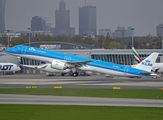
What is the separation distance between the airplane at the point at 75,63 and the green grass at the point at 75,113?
3272cm

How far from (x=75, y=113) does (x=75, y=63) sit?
1483 inches

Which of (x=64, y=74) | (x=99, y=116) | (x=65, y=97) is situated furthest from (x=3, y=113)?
(x=64, y=74)

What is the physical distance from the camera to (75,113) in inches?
933

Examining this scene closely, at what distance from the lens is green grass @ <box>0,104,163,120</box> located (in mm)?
22188

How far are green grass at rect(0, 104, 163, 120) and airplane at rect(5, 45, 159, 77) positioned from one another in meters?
32.7

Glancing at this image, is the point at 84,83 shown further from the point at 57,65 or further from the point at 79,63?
the point at 79,63

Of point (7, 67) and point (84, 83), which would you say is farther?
point (7, 67)

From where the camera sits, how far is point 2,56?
327 ft

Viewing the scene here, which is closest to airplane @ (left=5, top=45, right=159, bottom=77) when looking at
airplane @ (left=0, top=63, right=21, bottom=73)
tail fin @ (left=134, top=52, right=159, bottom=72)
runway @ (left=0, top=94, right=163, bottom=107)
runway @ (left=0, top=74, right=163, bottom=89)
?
tail fin @ (left=134, top=52, right=159, bottom=72)

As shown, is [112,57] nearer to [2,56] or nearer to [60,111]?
[2,56]

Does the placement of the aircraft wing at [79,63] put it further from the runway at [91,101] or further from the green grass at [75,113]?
the green grass at [75,113]

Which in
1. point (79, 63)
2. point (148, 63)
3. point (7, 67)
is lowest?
point (7, 67)

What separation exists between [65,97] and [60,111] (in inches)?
334

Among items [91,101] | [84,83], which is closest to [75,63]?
[84,83]
